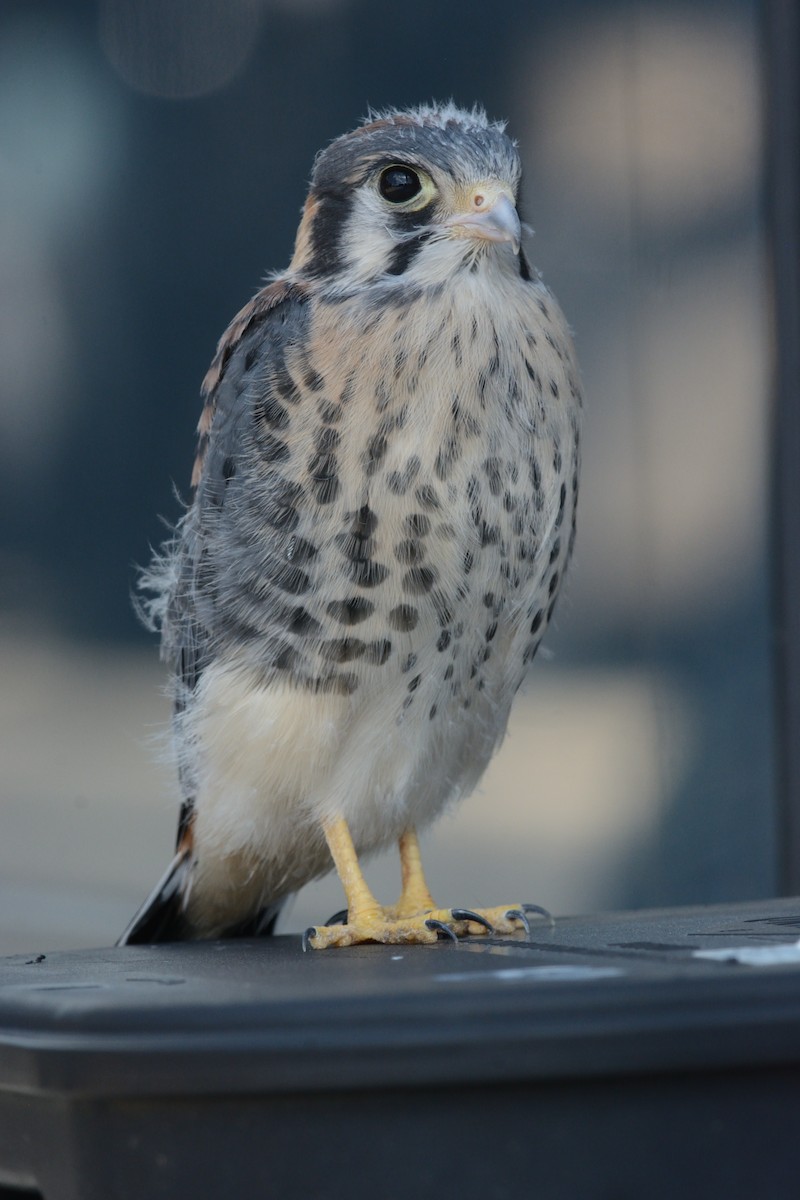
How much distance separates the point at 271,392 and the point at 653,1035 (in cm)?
109

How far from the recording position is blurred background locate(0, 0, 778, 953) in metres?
2.94

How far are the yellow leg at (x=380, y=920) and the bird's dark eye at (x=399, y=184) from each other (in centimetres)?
82

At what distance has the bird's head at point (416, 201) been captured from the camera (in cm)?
178

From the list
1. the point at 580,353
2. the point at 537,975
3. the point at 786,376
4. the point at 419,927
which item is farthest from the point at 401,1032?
the point at 786,376

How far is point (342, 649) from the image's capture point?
1787mm

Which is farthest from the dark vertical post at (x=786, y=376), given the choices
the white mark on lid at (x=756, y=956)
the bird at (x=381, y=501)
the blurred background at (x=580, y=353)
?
the white mark on lid at (x=756, y=956)

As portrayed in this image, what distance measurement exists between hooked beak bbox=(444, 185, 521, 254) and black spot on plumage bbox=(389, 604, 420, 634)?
1.52 ft

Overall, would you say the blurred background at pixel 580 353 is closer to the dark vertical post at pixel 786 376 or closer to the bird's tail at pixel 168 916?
the dark vertical post at pixel 786 376

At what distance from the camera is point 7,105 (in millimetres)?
2918

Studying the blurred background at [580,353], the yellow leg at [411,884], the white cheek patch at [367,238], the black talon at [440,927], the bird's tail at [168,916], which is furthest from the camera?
the blurred background at [580,353]

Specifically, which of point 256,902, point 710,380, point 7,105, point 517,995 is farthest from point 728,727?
point 517,995

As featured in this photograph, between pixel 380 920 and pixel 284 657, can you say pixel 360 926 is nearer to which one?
pixel 380 920

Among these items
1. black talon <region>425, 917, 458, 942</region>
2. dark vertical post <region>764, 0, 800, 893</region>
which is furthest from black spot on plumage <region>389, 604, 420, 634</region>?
dark vertical post <region>764, 0, 800, 893</region>

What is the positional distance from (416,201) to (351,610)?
0.53 m
